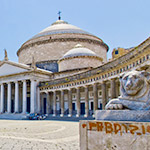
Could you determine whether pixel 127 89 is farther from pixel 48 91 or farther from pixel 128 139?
pixel 48 91

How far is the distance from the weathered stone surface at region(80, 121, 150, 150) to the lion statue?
2.35ft

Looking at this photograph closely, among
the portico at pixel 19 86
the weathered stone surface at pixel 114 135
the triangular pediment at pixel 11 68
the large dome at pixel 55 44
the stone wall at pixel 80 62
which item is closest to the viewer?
the weathered stone surface at pixel 114 135

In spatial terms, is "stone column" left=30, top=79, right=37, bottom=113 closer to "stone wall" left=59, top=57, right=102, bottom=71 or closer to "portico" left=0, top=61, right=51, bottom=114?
"portico" left=0, top=61, right=51, bottom=114

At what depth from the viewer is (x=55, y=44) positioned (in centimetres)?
5284

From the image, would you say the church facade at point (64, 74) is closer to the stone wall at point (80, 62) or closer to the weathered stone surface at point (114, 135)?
the stone wall at point (80, 62)

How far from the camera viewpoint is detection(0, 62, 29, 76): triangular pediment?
135ft

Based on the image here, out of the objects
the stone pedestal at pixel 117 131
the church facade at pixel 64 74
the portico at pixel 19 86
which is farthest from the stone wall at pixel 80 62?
the stone pedestal at pixel 117 131

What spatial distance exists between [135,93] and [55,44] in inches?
1895

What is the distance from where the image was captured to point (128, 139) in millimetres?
5090

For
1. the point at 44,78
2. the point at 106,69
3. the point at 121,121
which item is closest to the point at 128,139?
the point at 121,121

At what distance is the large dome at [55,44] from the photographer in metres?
52.0

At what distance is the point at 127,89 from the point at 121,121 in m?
1.03

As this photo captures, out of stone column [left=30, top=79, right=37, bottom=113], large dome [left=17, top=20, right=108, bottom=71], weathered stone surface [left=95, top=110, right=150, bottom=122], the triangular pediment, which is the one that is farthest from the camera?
large dome [left=17, top=20, right=108, bottom=71]

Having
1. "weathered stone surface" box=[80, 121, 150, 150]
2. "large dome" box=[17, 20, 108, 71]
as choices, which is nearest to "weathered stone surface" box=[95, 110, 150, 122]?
"weathered stone surface" box=[80, 121, 150, 150]
